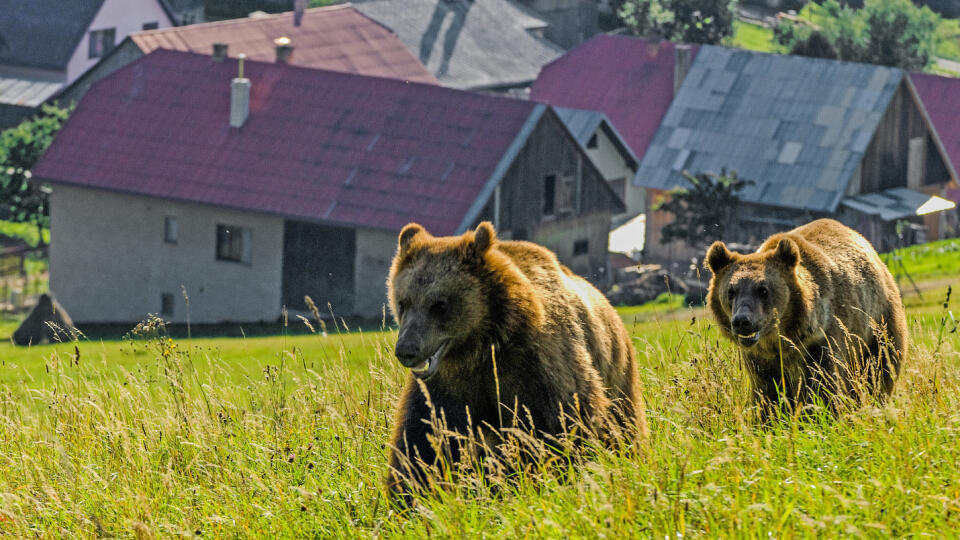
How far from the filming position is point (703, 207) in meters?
44.8

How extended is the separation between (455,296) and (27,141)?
154ft

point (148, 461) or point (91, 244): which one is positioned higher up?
point (148, 461)

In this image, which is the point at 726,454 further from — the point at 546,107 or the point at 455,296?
the point at 546,107

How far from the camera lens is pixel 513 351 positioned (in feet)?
21.2

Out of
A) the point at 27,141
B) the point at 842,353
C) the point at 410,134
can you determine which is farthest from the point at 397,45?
the point at 842,353

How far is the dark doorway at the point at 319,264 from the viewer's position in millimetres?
36938

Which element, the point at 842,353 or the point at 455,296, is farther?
the point at 842,353

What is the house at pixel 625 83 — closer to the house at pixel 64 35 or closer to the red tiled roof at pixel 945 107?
the red tiled roof at pixel 945 107

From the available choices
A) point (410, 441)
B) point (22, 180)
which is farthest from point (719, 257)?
point (22, 180)

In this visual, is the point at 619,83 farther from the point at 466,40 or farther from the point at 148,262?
the point at 148,262

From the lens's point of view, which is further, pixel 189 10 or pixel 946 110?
pixel 189 10

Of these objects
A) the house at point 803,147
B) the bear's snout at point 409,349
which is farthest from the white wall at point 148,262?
the bear's snout at point 409,349

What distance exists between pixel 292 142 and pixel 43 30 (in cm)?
3275

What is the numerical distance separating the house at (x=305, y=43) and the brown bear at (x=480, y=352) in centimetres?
4375
